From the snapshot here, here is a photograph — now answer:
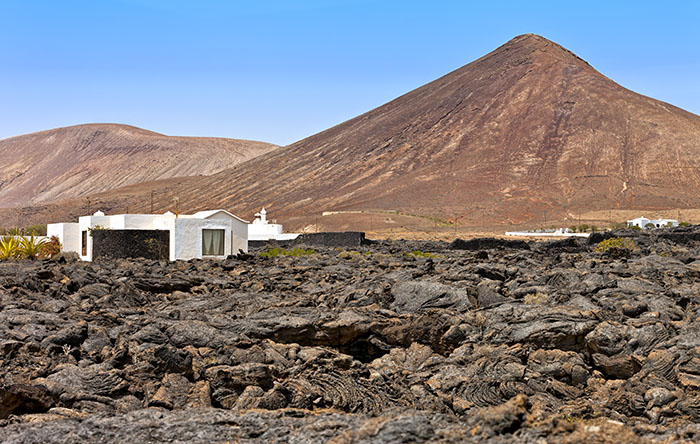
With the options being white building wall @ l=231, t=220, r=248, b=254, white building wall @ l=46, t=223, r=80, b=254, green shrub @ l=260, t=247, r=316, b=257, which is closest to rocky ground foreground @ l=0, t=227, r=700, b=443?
green shrub @ l=260, t=247, r=316, b=257

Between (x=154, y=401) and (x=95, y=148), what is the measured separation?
161 metres

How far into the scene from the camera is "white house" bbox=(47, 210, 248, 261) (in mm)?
23281

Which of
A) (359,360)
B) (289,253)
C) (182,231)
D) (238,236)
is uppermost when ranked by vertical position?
(182,231)

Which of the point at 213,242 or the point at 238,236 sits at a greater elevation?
the point at 238,236

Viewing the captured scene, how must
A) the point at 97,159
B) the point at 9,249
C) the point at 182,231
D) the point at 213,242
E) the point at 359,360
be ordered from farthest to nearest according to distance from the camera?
the point at 97,159 < the point at 213,242 < the point at 182,231 < the point at 9,249 < the point at 359,360

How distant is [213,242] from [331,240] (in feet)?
34.3

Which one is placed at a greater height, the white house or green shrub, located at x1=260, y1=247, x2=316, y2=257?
the white house

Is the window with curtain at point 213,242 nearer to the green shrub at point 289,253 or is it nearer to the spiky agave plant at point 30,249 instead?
the green shrub at point 289,253

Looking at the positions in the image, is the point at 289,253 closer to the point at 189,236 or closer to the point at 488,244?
the point at 189,236

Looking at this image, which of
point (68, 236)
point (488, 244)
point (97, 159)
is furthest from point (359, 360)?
point (97, 159)

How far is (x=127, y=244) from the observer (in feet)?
76.0

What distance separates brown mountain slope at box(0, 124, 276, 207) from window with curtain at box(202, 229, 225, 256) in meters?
115

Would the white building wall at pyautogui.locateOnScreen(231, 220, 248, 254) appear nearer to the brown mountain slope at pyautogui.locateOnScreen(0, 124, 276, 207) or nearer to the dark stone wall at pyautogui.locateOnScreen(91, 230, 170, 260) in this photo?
the dark stone wall at pyautogui.locateOnScreen(91, 230, 170, 260)

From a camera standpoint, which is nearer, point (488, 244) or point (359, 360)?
point (359, 360)
